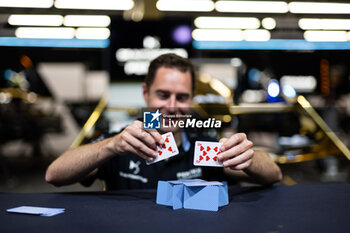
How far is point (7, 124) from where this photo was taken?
4.75m

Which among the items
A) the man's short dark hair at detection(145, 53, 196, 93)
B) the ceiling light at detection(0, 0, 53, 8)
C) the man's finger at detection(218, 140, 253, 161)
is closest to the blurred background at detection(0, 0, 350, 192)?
the ceiling light at detection(0, 0, 53, 8)

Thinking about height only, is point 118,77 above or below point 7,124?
above

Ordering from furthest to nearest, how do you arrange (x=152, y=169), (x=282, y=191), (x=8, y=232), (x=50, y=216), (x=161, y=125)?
(x=152, y=169), (x=282, y=191), (x=161, y=125), (x=50, y=216), (x=8, y=232)

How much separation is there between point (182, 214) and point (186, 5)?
4.07 meters

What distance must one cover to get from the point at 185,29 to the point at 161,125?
308cm

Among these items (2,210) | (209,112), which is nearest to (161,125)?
(209,112)

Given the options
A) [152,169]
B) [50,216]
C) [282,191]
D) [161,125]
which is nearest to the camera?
[50,216]

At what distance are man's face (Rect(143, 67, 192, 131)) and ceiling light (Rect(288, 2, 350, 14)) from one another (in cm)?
394

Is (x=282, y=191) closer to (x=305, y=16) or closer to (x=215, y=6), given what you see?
(x=215, y=6)

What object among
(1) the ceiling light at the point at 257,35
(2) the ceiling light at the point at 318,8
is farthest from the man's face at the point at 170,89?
(2) the ceiling light at the point at 318,8

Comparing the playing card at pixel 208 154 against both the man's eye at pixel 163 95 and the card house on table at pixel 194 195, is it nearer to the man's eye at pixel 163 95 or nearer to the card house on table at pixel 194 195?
the card house on table at pixel 194 195

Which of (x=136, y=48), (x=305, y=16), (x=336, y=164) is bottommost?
(x=336, y=164)

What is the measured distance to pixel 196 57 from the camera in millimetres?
4215

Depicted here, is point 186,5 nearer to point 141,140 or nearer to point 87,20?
point 87,20
